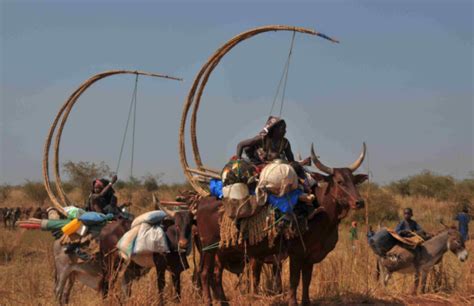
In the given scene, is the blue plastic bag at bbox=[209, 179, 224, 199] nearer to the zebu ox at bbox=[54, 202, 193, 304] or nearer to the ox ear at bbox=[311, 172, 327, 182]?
the zebu ox at bbox=[54, 202, 193, 304]

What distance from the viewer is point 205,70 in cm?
1082

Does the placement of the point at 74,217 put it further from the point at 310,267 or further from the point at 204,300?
the point at 310,267

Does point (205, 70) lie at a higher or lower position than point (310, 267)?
higher

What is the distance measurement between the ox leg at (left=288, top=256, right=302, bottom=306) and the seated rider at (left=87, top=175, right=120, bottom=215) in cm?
437

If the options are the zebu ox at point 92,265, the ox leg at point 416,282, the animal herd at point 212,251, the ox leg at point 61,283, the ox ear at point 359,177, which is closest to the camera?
the animal herd at point 212,251

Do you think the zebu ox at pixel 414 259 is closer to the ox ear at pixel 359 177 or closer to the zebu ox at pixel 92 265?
the ox ear at pixel 359 177

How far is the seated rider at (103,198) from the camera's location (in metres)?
11.5

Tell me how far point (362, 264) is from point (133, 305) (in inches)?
172

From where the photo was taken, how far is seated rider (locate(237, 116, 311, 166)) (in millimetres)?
9219

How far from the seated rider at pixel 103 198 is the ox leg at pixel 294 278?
4.37 metres

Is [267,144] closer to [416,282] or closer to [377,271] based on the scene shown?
[377,271]

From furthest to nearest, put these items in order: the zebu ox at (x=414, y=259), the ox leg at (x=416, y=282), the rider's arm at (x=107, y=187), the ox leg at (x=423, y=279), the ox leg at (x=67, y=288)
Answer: the zebu ox at (x=414, y=259), the rider's arm at (x=107, y=187), the ox leg at (x=423, y=279), the ox leg at (x=416, y=282), the ox leg at (x=67, y=288)

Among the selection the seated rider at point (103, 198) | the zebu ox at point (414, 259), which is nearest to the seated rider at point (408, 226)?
the zebu ox at point (414, 259)

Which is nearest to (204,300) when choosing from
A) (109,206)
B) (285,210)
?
(285,210)
